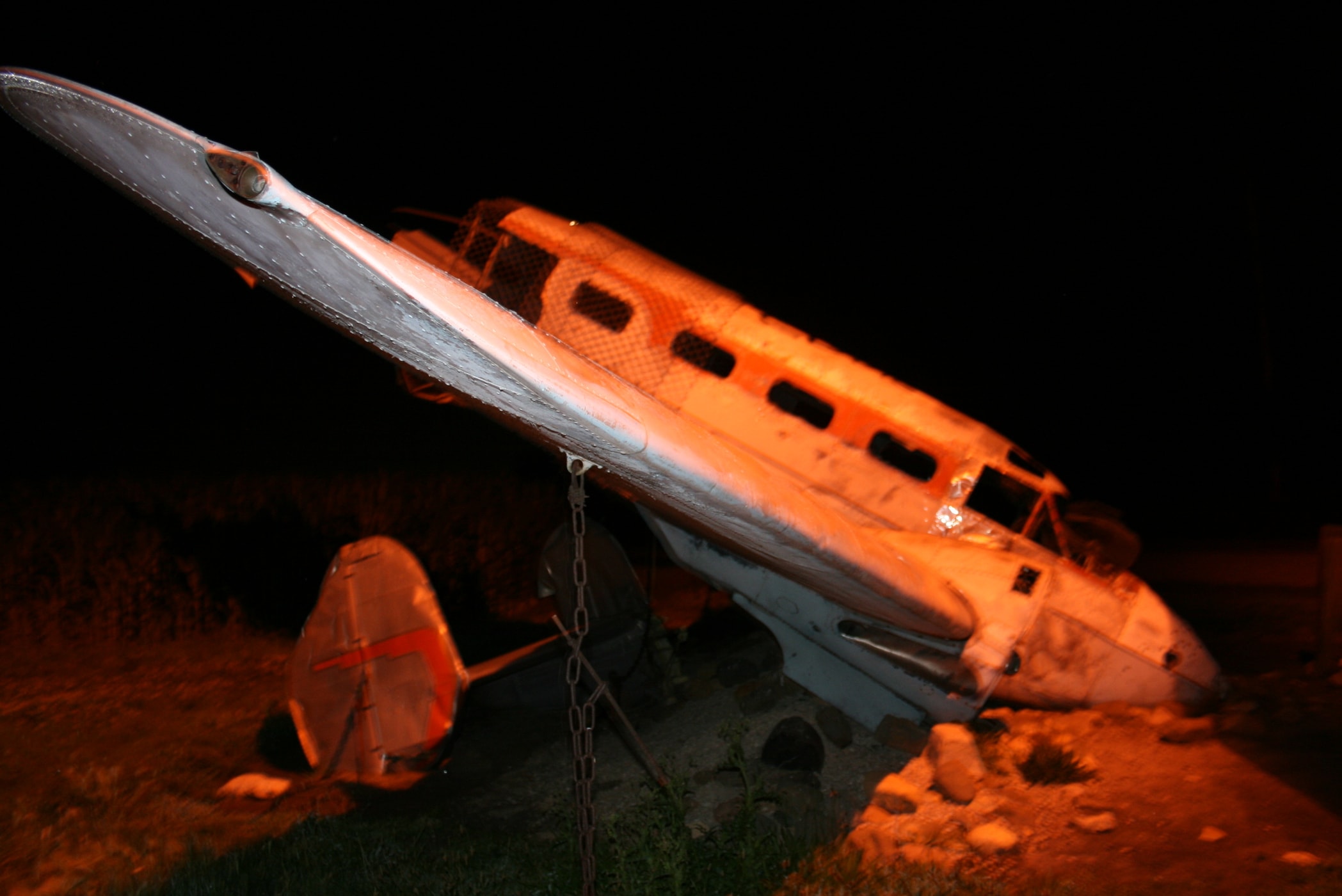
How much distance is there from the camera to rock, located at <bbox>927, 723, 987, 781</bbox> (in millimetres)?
A: 5484

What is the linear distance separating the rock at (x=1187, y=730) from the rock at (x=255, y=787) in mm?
6514

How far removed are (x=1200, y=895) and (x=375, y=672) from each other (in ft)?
17.5

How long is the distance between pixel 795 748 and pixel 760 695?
92 centimetres

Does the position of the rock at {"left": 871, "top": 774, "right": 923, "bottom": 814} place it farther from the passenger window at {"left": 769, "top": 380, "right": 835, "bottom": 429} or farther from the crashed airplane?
the passenger window at {"left": 769, "top": 380, "right": 835, "bottom": 429}

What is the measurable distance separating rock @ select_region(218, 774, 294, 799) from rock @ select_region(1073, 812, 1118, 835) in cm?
553

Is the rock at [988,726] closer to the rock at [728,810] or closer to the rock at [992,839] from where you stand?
the rock at [992,839]

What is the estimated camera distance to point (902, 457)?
22.3 ft

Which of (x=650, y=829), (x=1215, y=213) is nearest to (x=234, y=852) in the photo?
(x=650, y=829)

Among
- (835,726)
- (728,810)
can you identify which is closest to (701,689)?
(835,726)

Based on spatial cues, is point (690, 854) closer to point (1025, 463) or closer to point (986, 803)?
point (986, 803)

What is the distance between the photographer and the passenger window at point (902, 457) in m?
6.66

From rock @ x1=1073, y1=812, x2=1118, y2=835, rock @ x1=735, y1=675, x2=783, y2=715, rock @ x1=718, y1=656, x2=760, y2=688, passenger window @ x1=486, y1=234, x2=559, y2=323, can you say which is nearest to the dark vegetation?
passenger window @ x1=486, y1=234, x2=559, y2=323

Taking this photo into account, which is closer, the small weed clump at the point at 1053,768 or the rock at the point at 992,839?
the rock at the point at 992,839

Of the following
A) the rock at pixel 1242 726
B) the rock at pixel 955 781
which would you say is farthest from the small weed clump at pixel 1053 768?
the rock at pixel 1242 726
